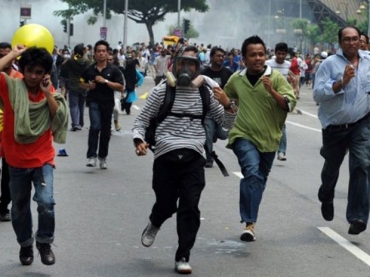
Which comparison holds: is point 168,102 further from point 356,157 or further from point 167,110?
point 356,157

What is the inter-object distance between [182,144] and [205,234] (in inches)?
73.2

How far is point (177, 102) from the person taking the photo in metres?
8.29

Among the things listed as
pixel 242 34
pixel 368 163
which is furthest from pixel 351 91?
pixel 242 34

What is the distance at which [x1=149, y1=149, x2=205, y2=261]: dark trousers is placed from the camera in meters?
8.16

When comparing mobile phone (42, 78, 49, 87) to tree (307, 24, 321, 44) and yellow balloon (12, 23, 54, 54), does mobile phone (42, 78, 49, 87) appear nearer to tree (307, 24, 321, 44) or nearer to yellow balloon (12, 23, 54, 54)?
yellow balloon (12, 23, 54, 54)

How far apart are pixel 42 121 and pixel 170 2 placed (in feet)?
287

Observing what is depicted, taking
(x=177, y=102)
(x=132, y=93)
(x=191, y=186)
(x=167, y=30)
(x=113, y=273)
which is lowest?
(x=167, y=30)

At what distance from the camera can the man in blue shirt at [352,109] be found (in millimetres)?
9562

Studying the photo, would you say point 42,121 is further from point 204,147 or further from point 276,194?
point 276,194

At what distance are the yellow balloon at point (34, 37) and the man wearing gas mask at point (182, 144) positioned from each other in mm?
940

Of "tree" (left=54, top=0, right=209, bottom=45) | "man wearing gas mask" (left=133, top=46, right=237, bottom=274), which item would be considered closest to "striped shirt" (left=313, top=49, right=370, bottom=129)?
"man wearing gas mask" (left=133, top=46, right=237, bottom=274)

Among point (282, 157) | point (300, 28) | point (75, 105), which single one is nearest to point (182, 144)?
point (282, 157)

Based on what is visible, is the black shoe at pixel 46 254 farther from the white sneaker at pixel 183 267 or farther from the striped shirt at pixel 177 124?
the striped shirt at pixel 177 124

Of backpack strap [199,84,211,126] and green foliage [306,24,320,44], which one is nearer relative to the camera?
backpack strap [199,84,211,126]
